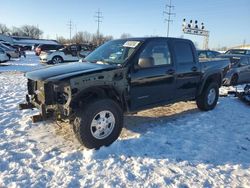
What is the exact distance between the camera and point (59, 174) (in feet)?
13.4

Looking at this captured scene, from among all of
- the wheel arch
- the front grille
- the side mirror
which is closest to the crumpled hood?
the front grille

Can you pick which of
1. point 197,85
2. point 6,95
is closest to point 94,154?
point 197,85

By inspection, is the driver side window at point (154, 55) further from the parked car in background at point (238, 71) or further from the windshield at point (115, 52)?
the parked car in background at point (238, 71)

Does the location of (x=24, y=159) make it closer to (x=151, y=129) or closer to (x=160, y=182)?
(x=160, y=182)

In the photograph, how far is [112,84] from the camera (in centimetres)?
511

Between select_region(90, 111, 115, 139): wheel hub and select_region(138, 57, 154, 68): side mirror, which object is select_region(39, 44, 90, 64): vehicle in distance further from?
select_region(90, 111, 115, 139): wheel hub

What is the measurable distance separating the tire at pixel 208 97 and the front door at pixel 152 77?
1483 mm

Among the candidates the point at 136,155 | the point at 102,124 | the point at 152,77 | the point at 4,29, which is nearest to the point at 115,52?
the point at 152,77

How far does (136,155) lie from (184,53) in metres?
3.04

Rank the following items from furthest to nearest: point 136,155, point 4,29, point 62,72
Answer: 1. point 4,29
2. point 62,72
3. point 136,155

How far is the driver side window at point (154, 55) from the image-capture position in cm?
552

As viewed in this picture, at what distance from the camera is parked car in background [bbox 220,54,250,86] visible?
1307 centimetres

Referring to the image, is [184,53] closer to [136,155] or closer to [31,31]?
[136,155]

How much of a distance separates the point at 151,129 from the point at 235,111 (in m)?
3.01
